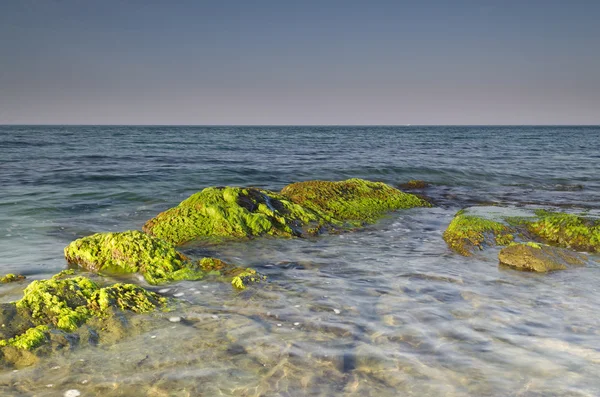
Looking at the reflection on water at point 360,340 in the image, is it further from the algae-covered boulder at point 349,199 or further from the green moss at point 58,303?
the algae-covered boulder at point 349,199

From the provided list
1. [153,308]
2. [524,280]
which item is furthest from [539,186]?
[153,308]

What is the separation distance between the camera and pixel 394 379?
382cm

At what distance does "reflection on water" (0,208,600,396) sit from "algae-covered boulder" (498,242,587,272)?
8.4 inches

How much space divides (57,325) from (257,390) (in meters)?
2.29

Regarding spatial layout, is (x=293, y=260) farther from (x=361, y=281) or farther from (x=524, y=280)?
(x=524, y=280)

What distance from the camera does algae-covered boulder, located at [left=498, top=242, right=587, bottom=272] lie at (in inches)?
275

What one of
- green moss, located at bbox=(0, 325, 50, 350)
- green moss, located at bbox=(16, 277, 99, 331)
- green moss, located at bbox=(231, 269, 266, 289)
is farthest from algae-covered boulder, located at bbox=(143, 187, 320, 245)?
green moss, located at bbox=(0, 325, 50, 350)

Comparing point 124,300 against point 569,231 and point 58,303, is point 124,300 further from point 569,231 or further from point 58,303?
point 569,231

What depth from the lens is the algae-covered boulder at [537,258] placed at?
698 cm

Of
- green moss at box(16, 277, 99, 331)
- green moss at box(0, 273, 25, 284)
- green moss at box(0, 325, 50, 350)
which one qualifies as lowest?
green moss at box(0, 273, 25, 284)

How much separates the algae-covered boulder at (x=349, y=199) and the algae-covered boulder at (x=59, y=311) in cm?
571

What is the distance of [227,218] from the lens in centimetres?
902

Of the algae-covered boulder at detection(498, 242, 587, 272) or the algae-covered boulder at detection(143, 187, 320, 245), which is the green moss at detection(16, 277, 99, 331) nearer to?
the algae-covered boulder at detection(143, 187, 320, 245)

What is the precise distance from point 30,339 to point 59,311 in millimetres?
539
